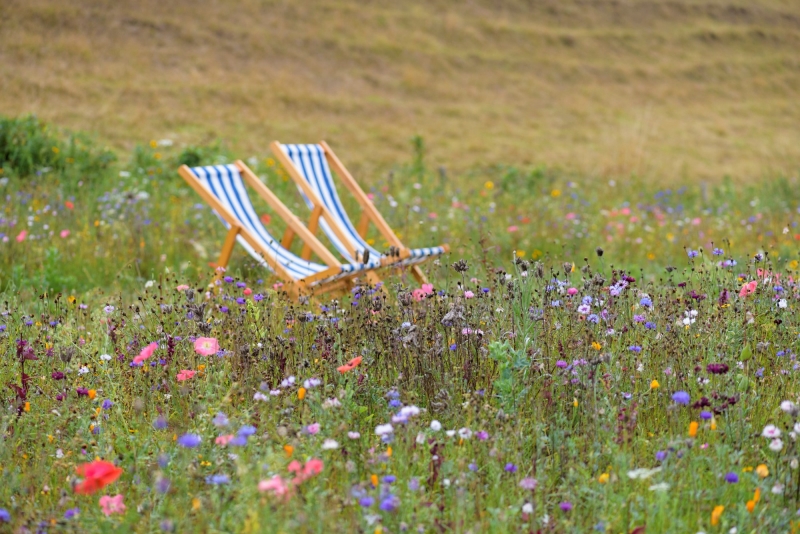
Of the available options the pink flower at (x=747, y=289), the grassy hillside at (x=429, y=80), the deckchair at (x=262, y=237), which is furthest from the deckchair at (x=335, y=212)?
the grassy hillside at (x=429, y=80)

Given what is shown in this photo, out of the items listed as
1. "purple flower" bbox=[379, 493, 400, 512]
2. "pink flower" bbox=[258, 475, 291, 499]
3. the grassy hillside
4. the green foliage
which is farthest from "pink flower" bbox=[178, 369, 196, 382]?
the grassy hillside

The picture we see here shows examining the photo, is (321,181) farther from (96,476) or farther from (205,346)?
(96,476)

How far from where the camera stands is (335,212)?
239 inches

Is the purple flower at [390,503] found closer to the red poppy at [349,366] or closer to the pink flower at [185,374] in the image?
the red poppy at [349,366]

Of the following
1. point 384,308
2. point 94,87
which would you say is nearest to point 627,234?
point 384,308

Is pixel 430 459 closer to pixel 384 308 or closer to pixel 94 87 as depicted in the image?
pixel 384 308

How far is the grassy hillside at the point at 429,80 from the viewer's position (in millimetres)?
13062

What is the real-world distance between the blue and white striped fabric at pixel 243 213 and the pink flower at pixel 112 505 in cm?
269

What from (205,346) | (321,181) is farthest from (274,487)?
(321,181)

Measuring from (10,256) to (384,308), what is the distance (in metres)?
3.31

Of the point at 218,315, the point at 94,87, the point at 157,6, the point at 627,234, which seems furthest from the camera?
the point at 157,6

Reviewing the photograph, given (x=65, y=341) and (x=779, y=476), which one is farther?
(x=65, y=341)

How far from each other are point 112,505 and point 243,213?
344 centimetres

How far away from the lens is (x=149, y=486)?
239cm
